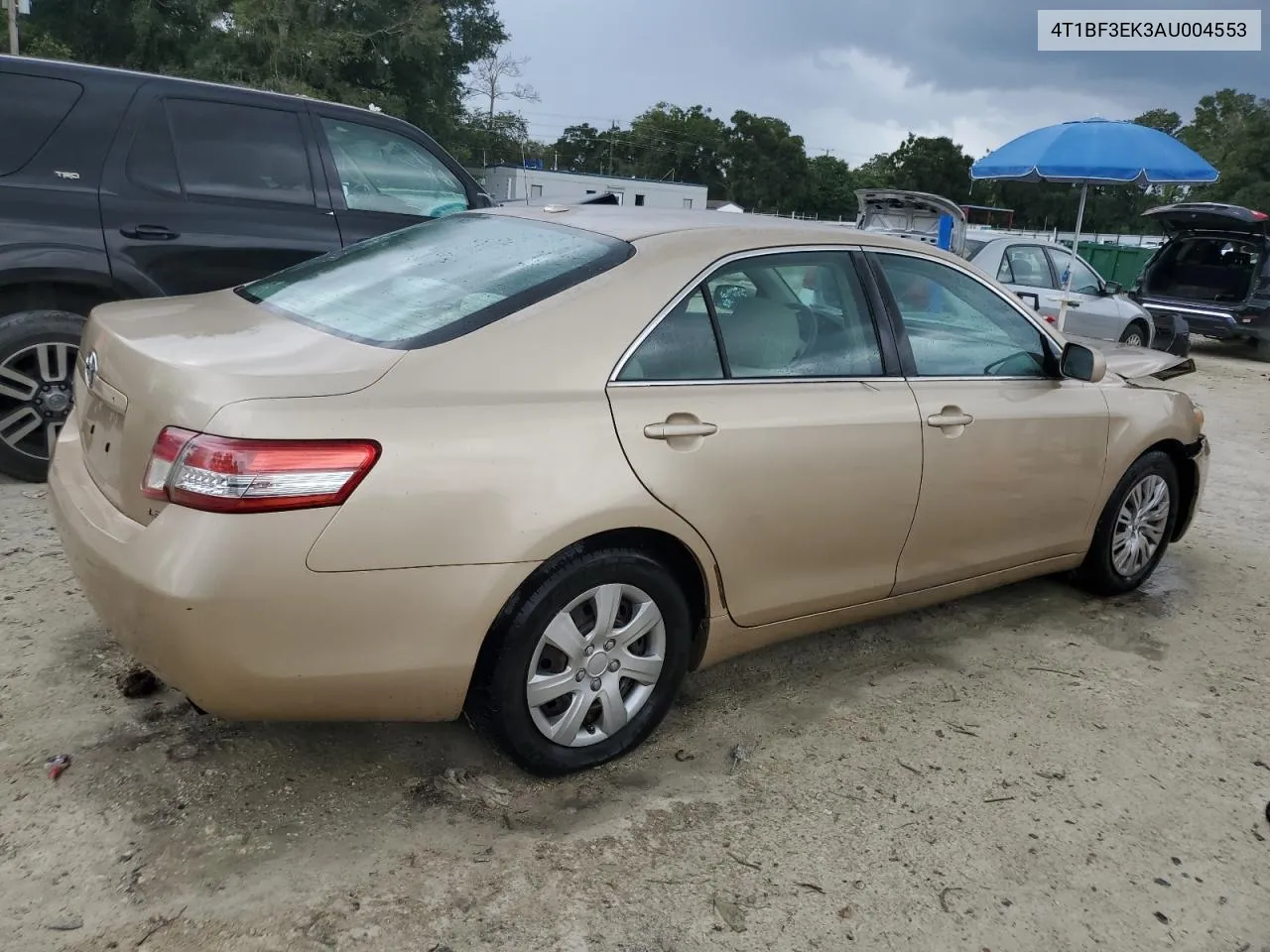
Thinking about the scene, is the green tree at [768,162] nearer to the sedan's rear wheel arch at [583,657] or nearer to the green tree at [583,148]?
the green tree at [583,148]

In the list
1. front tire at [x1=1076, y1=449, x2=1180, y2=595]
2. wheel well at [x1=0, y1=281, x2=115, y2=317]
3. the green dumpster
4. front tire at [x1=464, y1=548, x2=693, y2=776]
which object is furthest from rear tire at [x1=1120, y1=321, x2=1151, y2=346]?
the green dumpster

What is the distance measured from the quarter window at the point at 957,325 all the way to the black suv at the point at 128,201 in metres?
3.11

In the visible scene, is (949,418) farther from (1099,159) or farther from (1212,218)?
(1212,218)

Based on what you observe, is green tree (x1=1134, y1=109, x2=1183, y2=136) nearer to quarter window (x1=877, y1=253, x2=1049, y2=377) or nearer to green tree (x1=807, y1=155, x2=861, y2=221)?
green tree (x1=807, y1=155, x2=861, y2=221)

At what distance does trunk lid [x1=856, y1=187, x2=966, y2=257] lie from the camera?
11031mm

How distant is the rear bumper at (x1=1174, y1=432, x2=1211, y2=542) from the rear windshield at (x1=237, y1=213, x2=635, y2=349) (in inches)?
122

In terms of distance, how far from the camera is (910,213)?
467 inches

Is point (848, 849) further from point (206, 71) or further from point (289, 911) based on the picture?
point (206, 71)

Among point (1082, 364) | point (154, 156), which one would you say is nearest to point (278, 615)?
point (1082, 364)

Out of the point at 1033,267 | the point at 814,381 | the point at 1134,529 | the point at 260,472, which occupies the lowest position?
the point at 1134,529

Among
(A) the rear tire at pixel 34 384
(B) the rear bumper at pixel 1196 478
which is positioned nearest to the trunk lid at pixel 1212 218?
(B) the rear bumper at pixel 1196 478

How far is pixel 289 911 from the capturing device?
88.2 inches

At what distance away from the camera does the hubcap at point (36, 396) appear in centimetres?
452

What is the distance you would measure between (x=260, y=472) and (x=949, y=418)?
226 centimetres
